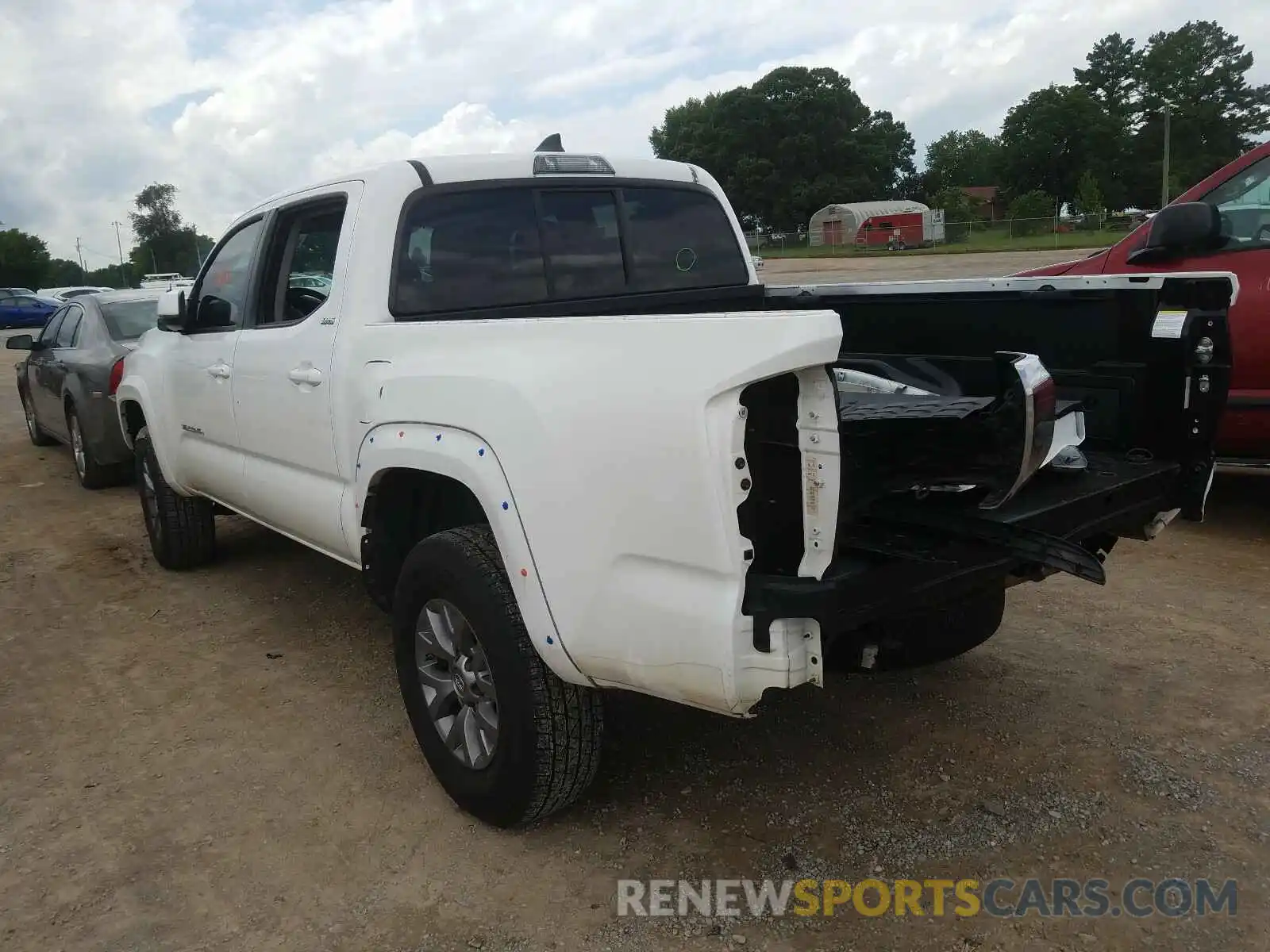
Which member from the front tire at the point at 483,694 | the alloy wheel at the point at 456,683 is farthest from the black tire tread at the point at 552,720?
the alloy wheel at the point at 456,683

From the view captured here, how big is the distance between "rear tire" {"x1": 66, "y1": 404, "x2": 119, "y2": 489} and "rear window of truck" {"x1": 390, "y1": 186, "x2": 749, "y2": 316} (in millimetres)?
5780

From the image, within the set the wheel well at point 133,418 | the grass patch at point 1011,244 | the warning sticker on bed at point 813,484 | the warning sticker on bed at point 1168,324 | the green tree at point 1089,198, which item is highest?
the green tree at point 1089,198

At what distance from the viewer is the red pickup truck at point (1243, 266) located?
515 centimetres

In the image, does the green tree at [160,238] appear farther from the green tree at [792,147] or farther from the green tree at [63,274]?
the green tree at [792,147]

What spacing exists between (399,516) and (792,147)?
7930cm

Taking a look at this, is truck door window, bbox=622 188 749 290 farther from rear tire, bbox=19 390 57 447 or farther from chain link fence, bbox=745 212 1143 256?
chain link fence, bbox=745 212 1143 256

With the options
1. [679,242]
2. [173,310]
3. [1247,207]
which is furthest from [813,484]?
[1247,207]

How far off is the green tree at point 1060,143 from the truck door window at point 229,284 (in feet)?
254

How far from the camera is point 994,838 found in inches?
113

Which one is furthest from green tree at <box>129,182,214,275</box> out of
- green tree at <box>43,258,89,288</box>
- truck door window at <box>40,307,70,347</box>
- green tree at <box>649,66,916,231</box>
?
truck door window at <box>40,307,70,347</box>

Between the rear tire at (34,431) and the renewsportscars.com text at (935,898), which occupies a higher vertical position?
the rear tire at (34,431)

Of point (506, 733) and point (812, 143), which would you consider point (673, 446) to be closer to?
point (506, 733)

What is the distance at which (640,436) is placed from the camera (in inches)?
92.4

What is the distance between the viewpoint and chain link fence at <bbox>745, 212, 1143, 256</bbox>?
3719 centimetres
